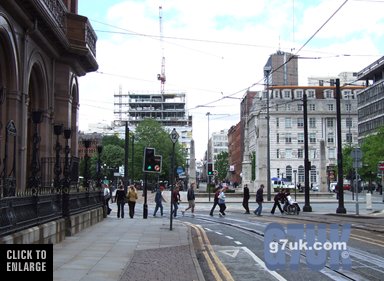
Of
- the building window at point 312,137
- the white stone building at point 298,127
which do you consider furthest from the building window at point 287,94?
the building window at point 312,137

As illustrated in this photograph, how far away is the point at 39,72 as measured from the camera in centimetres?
2181

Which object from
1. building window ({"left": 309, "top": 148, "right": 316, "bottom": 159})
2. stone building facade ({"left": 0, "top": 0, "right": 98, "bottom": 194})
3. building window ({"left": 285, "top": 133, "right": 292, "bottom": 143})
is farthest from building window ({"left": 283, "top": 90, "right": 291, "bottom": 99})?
stone building facade ({"left": 0, "top": 0, "right": 98, "bottom": 194})

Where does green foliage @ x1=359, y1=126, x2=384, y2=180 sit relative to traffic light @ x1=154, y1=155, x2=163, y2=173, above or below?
above

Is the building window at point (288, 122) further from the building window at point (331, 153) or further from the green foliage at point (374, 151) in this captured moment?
the green foliage at point (374, 151)

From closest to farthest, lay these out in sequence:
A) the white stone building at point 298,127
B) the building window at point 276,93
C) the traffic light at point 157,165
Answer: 1. the traffic light at point 157,165
2. the white stone building at point 298,127
3. the building window at point 276,93

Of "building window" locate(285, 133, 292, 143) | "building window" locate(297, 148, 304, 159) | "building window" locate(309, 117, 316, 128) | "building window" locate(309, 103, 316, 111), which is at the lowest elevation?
"building window" locate(297, 148, 304, 159)

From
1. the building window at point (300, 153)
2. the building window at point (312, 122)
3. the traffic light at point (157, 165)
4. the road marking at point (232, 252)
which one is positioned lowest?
the road marking at point (232, 252)

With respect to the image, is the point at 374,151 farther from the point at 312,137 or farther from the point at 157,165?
the point at 157,165

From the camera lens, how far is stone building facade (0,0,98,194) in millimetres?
17562

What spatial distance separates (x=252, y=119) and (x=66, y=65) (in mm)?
108172

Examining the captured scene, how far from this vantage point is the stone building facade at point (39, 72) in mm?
17562

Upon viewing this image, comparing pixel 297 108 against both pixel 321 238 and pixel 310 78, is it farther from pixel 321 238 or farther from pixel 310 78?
pixel 321 238

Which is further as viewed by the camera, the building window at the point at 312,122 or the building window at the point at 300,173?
the building window at the point at 312,122

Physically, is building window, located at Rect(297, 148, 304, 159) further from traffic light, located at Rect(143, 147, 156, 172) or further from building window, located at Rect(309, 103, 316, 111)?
traffic light, located at Rect(143, 147, 156, 172)
